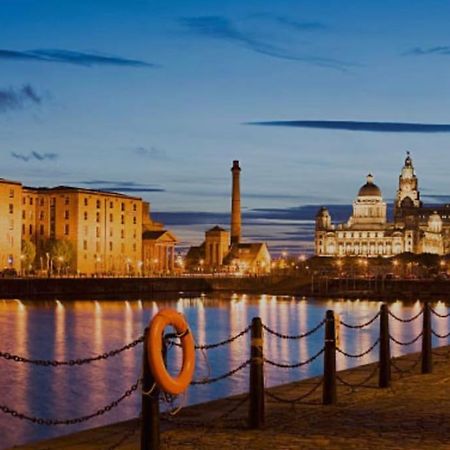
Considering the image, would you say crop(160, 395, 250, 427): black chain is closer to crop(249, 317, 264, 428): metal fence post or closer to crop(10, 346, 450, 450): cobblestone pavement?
crop(10, 346, 450, 450): cobblestone pavement

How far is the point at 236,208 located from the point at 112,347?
120m

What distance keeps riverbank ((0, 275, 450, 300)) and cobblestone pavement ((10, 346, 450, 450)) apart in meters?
83.7

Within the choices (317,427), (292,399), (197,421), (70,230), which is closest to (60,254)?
(70,230)

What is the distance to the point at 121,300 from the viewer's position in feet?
334

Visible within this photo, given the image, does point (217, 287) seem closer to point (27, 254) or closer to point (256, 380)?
point (27, 254)

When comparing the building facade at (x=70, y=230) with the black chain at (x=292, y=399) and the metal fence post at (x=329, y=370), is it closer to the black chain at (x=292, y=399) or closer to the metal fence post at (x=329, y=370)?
the black chain at (x=292, y=399)

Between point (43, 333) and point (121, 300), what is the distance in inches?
1818

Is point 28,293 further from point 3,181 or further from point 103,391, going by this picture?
point 103,391

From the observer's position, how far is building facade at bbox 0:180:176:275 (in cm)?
12356

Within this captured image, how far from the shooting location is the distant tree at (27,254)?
404 feet

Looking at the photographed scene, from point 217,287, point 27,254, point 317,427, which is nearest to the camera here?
→ point 317,427

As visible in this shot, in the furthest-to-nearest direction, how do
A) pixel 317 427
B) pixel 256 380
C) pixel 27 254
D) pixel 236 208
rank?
pixel 236 208, pixel 27 254, pixel 256 380, pixel 317 427

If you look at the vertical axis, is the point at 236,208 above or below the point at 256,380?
above

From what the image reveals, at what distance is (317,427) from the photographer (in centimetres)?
1192
